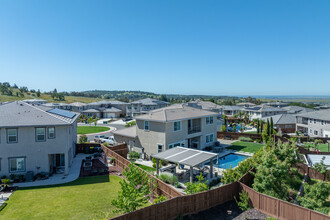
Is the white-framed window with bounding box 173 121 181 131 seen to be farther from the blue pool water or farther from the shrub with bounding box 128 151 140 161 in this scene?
the blue pool water

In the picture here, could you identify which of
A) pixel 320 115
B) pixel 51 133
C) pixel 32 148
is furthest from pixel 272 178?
pixel 320 115

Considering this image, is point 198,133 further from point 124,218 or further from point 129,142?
point 124,218

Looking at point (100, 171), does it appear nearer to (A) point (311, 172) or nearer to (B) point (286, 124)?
(A) point (311, 172)

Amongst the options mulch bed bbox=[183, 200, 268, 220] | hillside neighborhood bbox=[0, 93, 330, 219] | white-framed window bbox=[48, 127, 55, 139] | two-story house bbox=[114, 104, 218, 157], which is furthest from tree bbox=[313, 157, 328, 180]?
white-framed window bbox=[48, 127, 55, 139]

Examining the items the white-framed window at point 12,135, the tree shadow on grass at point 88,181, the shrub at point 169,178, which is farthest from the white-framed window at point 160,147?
the white-framed window at point 12,135

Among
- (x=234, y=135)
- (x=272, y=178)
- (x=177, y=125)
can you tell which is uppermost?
(x=177, y=125)

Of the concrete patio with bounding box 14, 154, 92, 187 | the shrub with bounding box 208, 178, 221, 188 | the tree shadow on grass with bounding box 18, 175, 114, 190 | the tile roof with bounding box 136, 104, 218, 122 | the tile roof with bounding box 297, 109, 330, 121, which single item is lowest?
the shrub with bounding box 208, 178, 221, 188
